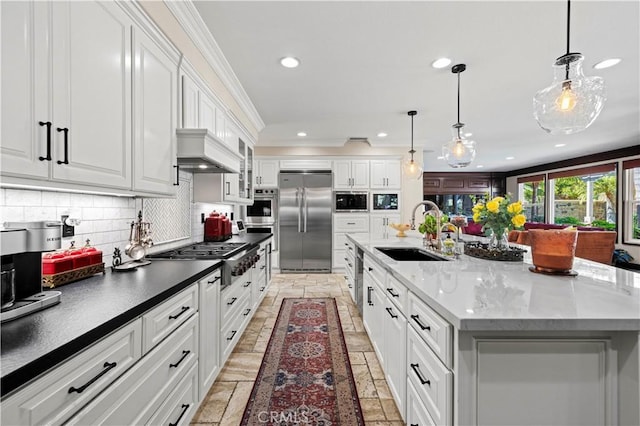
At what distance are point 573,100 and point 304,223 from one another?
4638 mm

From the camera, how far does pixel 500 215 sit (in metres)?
1.94

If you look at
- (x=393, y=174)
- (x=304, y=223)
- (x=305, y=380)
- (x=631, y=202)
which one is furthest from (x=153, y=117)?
(x=631, y=202)

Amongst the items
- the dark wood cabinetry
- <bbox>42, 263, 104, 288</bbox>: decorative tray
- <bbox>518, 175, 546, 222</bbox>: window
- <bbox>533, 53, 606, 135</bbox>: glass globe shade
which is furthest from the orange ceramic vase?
the dark wood cabinetry

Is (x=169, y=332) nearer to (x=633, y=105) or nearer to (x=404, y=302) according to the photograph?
(x=404, y=302)

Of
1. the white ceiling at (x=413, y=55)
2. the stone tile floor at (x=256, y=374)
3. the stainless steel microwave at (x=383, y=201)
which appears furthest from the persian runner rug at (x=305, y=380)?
the stainless steel microwave at (x=383, y=201)

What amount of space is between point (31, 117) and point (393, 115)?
13.3ft

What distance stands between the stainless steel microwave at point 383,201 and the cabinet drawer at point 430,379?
15.5ft

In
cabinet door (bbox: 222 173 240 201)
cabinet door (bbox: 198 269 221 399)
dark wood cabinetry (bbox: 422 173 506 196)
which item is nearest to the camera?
cabinet door (bbox: 198 269 221 399)

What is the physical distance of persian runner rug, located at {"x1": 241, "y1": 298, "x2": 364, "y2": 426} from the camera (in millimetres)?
1822

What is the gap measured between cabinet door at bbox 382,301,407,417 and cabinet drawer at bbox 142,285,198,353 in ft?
3.80

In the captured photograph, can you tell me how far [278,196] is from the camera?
19.9 ft

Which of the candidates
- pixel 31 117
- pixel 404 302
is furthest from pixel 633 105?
pixel 31 117

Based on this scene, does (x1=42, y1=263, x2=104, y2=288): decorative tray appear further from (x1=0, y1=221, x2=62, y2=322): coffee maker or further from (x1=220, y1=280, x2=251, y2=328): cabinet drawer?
(x1=220, y1=280, x2=251, y2=328): cabinet drawer

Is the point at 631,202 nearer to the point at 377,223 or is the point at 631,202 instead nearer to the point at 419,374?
the point at 377,223
